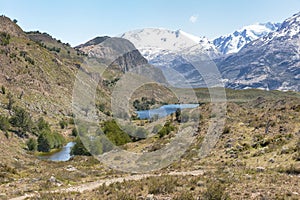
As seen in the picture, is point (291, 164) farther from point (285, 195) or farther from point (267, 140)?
point (267, 140)

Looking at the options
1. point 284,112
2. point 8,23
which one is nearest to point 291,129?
point 284,112

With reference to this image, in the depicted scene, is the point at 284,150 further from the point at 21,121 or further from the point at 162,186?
the point at 21,121

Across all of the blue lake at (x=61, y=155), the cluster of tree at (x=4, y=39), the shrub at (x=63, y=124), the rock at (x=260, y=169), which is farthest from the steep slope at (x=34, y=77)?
the rock at (x=260, y=169)

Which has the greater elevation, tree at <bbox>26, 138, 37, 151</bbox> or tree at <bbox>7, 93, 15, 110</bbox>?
tree at <bbox>7, 93, 15, 110</bbox>

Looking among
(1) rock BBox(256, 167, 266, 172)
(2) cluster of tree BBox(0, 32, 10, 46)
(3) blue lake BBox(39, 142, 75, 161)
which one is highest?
(2) cluster of tree BBox(0, 32, 10, 46)

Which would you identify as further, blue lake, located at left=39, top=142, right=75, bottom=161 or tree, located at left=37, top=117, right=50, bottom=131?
tree, located at left=37, top=117, right=50, bottom=131

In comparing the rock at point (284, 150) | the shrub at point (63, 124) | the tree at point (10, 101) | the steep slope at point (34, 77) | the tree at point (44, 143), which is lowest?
the tree at point (44, 143)

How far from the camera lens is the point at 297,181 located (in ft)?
71.8

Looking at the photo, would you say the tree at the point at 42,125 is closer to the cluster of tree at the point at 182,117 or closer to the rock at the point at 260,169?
the cluster of tree at the point at 182,117

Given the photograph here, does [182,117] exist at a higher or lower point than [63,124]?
higher

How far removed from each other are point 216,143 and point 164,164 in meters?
7.91

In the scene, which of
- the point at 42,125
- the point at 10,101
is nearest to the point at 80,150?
the point at 42,125

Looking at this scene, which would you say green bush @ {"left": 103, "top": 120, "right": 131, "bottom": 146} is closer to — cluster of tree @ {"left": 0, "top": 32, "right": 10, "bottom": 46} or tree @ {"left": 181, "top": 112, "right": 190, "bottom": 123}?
tree @ {"left": 181, "top": 112, "right": 190, "bottom": 123}

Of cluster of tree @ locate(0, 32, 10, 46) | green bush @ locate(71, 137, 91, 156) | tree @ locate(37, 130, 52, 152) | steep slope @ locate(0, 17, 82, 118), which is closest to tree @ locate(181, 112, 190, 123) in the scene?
green bush @ locate(71, 137, 91, 156)
